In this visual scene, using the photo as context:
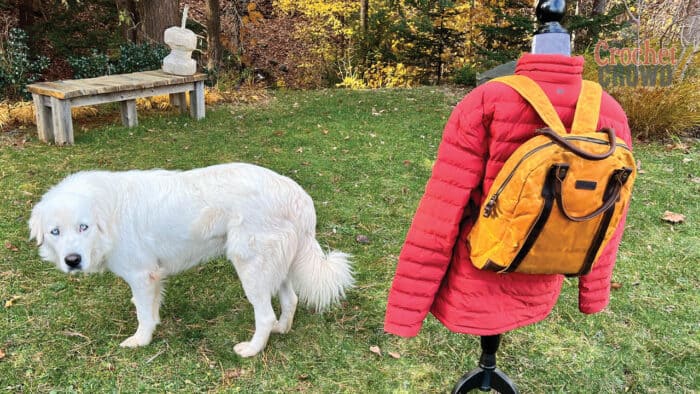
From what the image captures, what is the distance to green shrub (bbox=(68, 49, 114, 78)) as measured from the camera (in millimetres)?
7613

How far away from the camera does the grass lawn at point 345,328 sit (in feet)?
9.34

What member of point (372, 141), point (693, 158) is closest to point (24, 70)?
point (372, 141)

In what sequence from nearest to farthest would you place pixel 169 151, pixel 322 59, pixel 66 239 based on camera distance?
1. pixel 66 239
2. pixel 169 151
3. pixel 322 59

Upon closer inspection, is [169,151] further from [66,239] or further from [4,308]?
[66,239]

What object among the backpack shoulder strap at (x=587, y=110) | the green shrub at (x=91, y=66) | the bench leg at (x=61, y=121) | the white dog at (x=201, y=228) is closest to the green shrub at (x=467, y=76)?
the green shrub at (x=91, y=66)

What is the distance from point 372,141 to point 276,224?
424cm

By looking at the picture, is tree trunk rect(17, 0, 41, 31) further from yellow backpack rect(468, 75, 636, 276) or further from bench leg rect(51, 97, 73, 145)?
yellow backpack rect(468, 75, 636, 276)

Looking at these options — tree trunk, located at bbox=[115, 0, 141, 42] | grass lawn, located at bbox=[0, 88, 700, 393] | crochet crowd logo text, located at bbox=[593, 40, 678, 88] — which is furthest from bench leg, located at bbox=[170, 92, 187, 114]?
crochet crowd logo text, located at bbox=[593, 40, 678, 88]

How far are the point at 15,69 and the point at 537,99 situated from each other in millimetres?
7969

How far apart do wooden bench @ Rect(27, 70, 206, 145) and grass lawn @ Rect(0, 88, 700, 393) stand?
0.80m

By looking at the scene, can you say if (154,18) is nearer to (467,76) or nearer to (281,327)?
(467,76)

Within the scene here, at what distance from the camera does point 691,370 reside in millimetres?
2969

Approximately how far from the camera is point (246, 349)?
297 cm

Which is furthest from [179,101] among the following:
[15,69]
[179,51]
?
[15,69]
